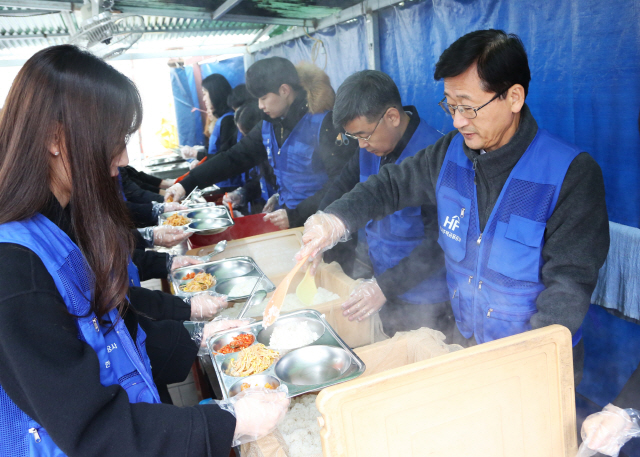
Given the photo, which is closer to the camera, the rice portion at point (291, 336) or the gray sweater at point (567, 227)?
the gray sweater at point (567, 227)

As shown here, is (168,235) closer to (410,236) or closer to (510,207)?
(410,236)

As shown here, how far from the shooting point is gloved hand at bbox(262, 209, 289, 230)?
11.8ft

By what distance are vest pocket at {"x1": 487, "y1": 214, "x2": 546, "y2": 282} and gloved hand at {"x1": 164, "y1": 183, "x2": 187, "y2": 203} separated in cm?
367

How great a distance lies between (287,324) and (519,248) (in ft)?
3.37

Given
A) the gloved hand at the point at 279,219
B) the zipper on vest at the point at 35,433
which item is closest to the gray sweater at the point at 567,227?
the zipper on vest at the point at 35,433

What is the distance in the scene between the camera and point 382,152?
251cm

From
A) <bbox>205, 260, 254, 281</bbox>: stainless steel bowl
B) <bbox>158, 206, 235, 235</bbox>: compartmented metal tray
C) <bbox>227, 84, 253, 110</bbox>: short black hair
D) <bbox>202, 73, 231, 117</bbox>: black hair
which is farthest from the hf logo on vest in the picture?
<bbox>202, 73, 231, 117</bbox>: black hair

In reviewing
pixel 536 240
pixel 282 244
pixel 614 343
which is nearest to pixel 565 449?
pixel 536 240

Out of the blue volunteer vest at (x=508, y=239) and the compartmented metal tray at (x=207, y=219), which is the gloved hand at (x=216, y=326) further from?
the compartmented metal tray at (x=207, y=219)

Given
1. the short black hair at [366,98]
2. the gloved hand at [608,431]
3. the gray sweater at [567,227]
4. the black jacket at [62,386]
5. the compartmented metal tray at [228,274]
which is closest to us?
the black jacket at [62,386]

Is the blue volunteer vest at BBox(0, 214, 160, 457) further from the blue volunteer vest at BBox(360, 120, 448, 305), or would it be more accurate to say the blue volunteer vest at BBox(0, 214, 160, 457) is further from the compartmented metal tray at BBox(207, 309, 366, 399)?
the blue volunteer vest at BBox(360, 120, 448, 305)

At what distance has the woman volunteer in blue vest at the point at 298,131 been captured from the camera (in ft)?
11.6

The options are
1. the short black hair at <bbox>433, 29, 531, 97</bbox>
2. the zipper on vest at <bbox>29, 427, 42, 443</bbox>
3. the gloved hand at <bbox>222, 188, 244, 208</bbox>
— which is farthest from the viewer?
the gloved hand at <bbox>222, 188, 244, 208</bbox>

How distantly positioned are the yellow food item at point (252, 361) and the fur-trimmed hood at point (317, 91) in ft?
7.49
